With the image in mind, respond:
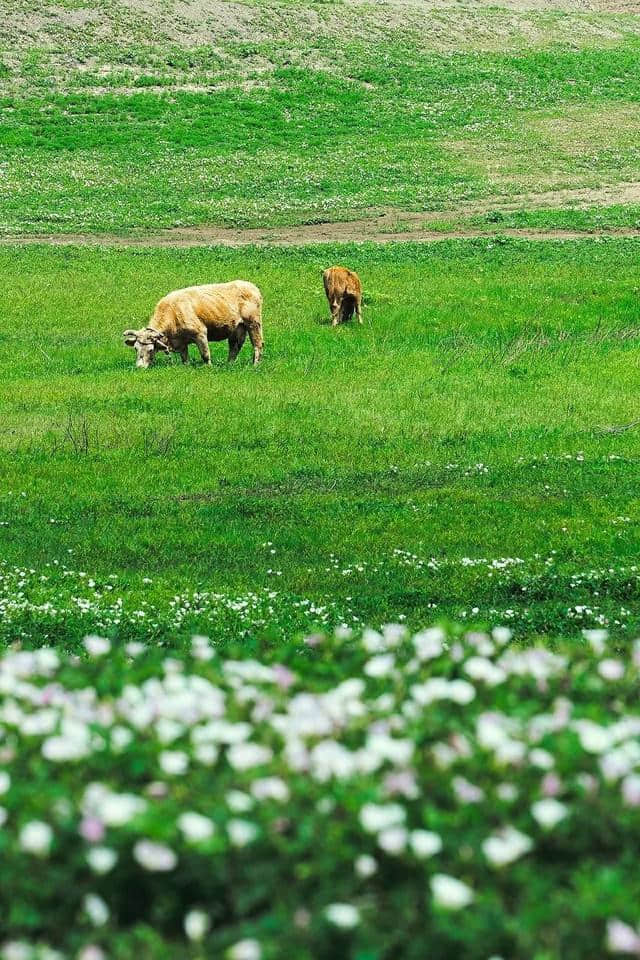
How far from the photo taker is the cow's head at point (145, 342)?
28.8 m

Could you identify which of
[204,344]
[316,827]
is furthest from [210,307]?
[316,827]

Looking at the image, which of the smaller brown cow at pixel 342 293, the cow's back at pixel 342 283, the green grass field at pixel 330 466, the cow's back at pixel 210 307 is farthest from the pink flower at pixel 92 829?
the cow's back at pixel 342 283

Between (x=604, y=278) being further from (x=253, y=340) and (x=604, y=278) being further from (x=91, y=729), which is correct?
(x=91, y=729)

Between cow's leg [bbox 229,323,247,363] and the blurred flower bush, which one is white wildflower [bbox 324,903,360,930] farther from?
cow's leg [bbox 229,323,247,363]

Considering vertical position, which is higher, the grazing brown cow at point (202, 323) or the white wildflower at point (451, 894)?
the white wildflower at point (451, 894)

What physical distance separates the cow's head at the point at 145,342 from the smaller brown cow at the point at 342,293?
6.56m

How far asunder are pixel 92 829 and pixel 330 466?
51.3ft

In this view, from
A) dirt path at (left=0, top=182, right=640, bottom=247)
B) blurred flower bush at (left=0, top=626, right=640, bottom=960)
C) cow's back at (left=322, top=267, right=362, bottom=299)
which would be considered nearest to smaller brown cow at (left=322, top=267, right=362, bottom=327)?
cow's back at (left=322, top=267, right=362, bottom=299)

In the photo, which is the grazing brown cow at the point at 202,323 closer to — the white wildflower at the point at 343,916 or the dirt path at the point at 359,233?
the dirt path at the point at 359,233

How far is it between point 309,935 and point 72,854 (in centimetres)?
80

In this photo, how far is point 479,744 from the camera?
4.60 meters

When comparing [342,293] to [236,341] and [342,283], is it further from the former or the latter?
[236,341]

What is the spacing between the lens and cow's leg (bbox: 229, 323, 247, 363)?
101 feet

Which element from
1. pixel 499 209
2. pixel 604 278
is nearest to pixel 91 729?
pixel 604 278
